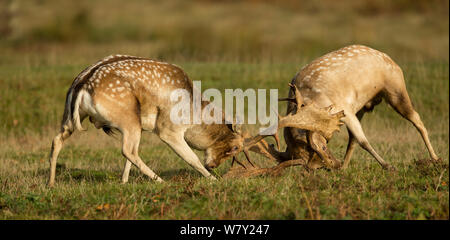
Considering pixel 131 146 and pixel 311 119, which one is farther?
pixel 311 119

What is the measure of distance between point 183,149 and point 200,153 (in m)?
3.51

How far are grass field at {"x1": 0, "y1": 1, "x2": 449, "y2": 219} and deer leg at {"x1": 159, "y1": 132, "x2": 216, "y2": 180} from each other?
0.19 m

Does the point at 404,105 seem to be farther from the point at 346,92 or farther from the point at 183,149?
the point at 183,149

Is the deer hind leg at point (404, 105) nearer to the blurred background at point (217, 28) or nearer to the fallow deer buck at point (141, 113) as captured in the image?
the fallow deer buck at point (141, 113)

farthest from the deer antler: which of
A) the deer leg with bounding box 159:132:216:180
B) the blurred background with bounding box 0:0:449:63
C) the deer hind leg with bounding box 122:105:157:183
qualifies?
the blurred background with bounding box 0:0:449:63

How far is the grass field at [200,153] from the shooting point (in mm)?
6895

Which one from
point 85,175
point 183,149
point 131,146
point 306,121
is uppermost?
point 306,121

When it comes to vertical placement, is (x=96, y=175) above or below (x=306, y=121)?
below

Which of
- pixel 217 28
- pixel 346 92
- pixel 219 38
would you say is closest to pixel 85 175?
pixel 346 92

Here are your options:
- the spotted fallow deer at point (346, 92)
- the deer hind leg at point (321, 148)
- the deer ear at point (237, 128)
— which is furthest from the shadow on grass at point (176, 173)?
the deer hind leg at point (321, 148)

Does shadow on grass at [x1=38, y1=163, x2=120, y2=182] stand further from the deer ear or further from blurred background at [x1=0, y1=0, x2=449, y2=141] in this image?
blurred background at [x1=0, y1=0, x2=449, y2=141]

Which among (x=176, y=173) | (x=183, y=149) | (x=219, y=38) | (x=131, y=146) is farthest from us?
(x=219, y=38)

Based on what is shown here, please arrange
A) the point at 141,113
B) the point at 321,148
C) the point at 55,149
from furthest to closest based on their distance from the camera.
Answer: the point at 141,113
the point at 321,148
the point at 55,149

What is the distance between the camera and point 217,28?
96.2ft
